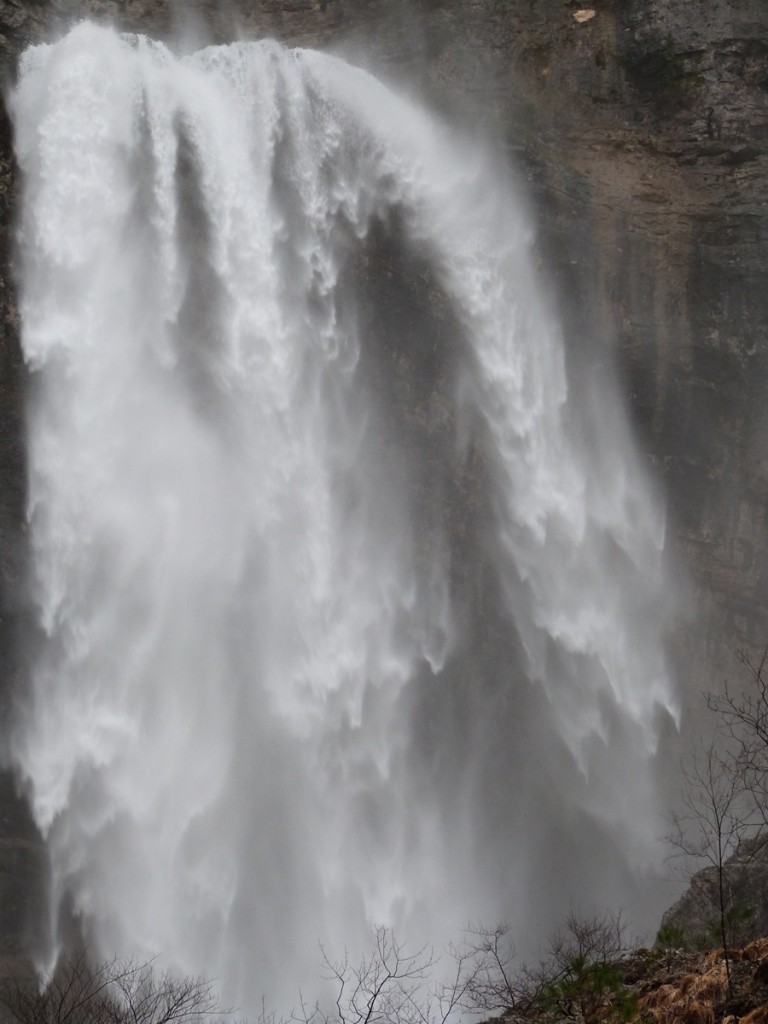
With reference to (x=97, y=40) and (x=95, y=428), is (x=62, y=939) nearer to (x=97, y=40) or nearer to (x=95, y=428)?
(x=95, y=428)

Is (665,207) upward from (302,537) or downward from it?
upward

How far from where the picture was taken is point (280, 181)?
23.3m

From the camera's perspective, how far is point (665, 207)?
2445cm

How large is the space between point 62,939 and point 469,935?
7.66 metres

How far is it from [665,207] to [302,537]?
1070 cm

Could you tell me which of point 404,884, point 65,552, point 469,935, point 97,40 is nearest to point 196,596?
point 65,552

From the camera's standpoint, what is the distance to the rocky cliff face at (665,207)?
78.9 ft

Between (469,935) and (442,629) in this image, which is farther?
(442,629)

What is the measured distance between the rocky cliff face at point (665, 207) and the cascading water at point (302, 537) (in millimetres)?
913

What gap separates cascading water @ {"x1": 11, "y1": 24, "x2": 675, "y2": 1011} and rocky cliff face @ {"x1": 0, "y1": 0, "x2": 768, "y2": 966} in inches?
36.0

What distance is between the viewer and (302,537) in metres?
22.3

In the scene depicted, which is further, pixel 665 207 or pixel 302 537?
pixel 665 207

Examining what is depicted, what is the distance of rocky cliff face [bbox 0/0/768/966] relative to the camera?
947 inches

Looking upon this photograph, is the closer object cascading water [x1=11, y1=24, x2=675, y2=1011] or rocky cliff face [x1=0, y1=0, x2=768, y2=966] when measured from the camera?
cascading water [x1=11, y1=24, x2=675, y2=1011]
